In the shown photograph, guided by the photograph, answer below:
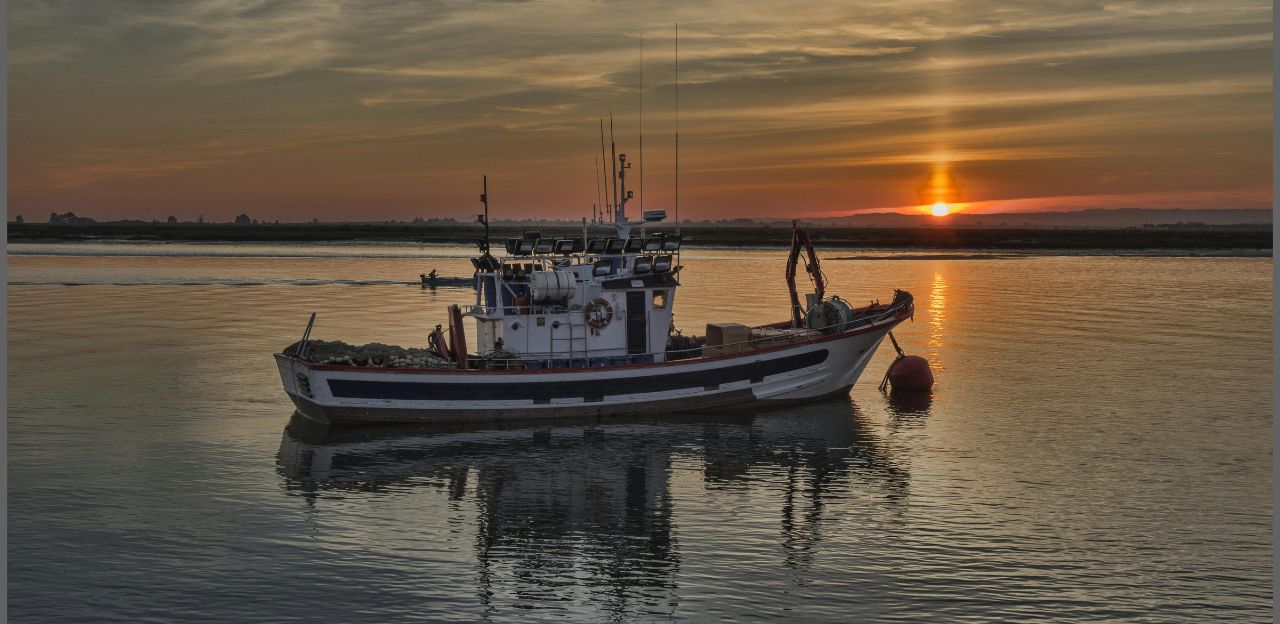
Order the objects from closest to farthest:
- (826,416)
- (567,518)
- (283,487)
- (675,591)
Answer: (675,591), (567,518), (283,487), (826,416)

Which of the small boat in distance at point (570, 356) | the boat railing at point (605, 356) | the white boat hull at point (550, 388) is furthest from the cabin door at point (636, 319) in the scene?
the white boat hull at point (550, 388)

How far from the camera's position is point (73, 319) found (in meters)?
55.7

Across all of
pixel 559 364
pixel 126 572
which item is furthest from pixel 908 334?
pixel 126 572

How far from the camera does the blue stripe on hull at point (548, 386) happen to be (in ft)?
99.3

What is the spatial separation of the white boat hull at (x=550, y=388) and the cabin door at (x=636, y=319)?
1358mm

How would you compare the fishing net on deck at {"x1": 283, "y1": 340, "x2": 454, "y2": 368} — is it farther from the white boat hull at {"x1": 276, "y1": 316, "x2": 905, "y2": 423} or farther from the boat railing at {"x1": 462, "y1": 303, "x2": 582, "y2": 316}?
the boat railing at {"x1": 462, "y1": 303, "x2": 582, "y2": 316}

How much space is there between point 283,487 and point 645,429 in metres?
9.81

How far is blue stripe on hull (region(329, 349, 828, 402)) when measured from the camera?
30.3 metres

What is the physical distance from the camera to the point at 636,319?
33062 millimetres

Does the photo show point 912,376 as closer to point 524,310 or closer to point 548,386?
point 548,386

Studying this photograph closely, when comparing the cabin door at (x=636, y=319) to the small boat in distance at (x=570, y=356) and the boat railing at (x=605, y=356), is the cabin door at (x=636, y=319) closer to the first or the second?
the small boat in distance at (x=570, y=356)

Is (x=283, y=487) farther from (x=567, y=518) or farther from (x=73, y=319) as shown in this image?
(x=73, y=319)

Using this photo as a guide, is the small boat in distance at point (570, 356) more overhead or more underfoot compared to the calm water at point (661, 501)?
more overhead

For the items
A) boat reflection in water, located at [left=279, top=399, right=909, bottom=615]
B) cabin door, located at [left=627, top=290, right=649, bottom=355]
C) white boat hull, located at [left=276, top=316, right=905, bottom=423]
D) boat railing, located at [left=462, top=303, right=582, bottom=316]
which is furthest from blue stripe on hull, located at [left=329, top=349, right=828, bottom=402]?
boat railing, located at [left=462, top=303, right=582, bottom=316]
